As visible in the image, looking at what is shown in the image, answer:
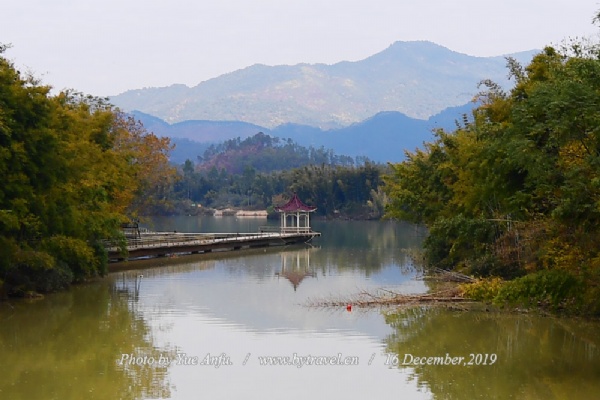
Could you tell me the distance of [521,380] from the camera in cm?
1747

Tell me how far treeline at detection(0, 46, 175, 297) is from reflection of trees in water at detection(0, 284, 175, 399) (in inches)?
52.6

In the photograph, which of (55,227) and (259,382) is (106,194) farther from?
(259,382)

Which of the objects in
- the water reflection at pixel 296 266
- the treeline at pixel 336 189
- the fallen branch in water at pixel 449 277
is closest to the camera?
the fallen branch in water at pixel 449 277

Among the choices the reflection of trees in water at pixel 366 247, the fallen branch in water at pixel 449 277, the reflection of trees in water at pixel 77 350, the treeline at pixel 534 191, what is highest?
the treeline at pixel 534 191

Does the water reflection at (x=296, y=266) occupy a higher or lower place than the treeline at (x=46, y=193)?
lower

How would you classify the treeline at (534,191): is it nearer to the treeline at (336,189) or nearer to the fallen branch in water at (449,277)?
the fallen branch in water at (449,277)

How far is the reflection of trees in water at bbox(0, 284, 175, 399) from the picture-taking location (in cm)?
1695

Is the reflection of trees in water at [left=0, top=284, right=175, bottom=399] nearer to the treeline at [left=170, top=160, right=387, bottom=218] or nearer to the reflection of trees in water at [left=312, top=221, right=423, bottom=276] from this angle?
the reflection of trees in water at [left=312, top=221, right=423, bottom=276]

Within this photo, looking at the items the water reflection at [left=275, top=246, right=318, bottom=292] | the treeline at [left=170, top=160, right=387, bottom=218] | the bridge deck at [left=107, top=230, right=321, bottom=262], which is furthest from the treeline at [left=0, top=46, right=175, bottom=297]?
the treeline at [left=170, top=160, right=387, bottom=218]

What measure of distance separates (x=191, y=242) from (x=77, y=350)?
30.1m

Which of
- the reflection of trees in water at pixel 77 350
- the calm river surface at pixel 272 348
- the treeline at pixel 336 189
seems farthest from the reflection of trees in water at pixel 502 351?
the treeline at pixel 336 189

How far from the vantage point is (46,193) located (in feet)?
94.2

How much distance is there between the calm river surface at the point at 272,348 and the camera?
17078mm

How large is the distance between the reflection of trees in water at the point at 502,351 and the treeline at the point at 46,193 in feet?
36.1
